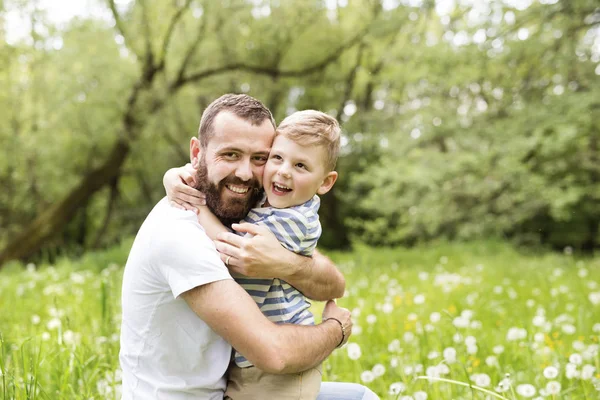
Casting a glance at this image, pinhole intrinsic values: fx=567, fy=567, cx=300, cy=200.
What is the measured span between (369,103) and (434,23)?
264 cm

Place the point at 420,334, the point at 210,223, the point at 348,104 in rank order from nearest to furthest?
1. the point at 210,223
2. the point at 420,334
3. the point at 348,104

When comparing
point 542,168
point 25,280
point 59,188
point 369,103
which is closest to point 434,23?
point 369,103

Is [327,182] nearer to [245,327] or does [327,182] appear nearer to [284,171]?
[284,171]

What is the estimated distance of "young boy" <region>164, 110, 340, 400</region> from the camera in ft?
6.10

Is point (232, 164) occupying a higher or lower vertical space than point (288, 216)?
higher

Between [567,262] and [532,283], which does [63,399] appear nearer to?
[532,283]

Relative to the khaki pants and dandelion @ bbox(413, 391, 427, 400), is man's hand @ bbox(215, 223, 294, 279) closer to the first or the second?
the khaki pants

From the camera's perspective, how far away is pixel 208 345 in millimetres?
1839

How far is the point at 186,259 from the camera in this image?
1.69m

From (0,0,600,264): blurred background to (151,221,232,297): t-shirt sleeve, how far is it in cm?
567

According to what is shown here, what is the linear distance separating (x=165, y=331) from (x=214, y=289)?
29cm

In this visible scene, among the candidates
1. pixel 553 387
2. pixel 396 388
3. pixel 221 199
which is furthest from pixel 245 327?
pixel 553 387

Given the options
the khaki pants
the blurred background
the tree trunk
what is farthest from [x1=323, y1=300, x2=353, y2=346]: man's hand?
the tree trunk

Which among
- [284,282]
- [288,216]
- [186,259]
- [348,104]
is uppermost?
[348,104]
